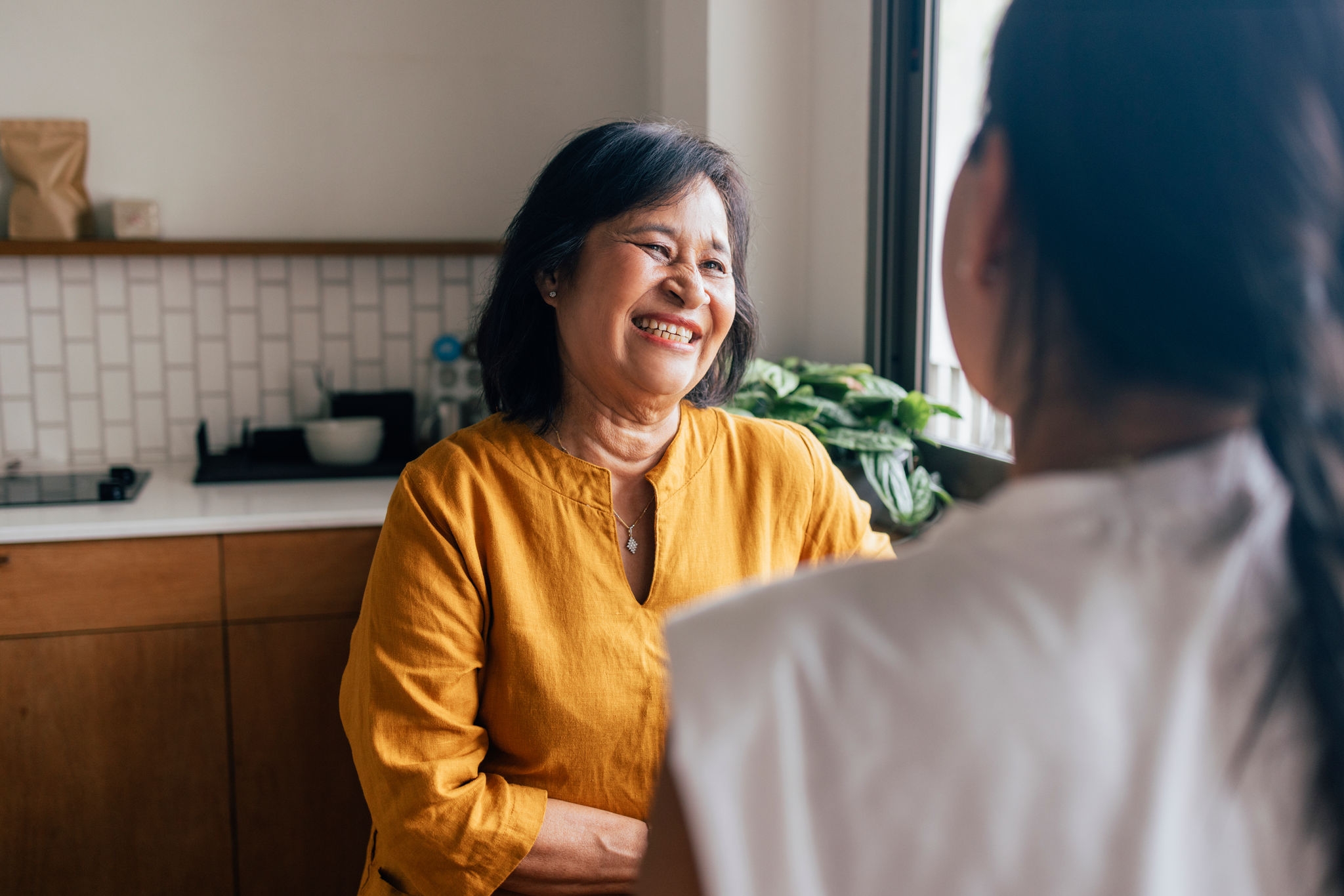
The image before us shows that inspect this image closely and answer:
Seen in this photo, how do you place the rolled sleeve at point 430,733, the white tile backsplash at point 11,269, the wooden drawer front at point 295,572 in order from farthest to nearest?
1. the white tile backsplash at point 11,269
2. the wooden drawer front at point 295,572
3. the rolled sleeve at point 430,733

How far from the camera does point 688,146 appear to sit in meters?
1.28

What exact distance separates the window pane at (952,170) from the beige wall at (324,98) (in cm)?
104

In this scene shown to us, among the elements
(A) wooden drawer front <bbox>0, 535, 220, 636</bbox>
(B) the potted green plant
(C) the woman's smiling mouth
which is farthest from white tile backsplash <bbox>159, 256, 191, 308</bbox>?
(C) the woman's smiling mouth

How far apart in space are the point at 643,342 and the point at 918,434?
1.05m

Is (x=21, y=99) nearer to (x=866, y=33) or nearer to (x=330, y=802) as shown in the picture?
(x=330, y=802)

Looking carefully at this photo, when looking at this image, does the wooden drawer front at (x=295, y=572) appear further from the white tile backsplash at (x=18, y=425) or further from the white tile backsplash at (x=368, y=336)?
the white tile backsplash at (x=18, y=425)

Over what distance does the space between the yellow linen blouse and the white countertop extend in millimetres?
944

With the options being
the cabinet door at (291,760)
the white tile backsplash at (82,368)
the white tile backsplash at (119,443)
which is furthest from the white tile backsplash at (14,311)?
the cabinet door at (291,760)

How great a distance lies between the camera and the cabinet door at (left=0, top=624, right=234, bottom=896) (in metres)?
2.02

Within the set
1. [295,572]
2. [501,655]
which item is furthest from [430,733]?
[295,572]

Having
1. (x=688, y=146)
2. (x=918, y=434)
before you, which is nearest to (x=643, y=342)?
A: (x=688, y=146)

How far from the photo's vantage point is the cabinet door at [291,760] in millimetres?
2115

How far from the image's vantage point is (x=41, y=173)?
246 centimetres

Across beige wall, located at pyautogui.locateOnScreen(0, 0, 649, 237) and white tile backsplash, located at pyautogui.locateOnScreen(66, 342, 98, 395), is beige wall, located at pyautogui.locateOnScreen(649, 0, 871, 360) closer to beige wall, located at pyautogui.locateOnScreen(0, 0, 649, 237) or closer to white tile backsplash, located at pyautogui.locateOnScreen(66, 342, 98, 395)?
beige wall, located at pyautogui.locateOnScreen(0, 0, 649, 237)
